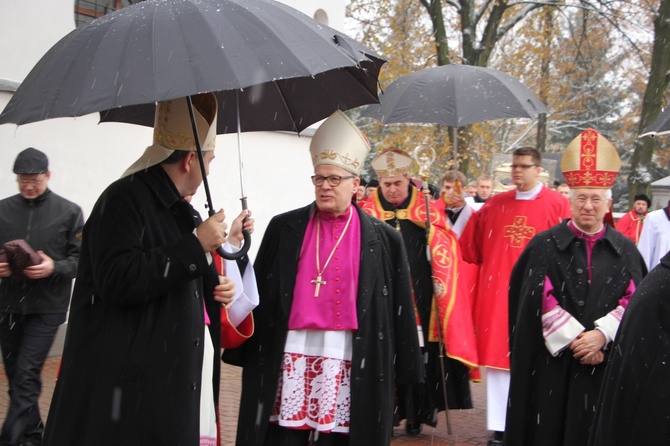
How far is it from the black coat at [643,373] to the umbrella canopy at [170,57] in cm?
137

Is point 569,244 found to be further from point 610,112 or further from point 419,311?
point 610,112

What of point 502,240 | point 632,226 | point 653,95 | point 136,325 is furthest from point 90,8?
point 653,95

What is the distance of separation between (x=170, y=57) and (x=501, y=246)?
4977 millimetres

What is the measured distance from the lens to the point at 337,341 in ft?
15.1

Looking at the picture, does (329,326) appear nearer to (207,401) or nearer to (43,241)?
(207,401)

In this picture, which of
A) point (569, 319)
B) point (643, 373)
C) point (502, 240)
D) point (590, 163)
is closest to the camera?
point (643, 373)

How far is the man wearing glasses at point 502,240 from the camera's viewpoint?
24.7 feet

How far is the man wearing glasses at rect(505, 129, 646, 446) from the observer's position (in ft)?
18.1

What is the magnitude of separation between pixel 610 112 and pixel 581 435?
40.3 meters

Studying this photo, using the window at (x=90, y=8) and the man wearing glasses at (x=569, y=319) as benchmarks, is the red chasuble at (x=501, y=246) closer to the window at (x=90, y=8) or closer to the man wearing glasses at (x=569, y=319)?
the man wearing glasses at (x=569, y=319)

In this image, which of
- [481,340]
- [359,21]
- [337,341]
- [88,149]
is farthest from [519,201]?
[359,21]

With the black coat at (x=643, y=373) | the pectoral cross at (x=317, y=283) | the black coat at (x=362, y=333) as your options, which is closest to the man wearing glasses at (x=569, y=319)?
the black coat at (x=362, y=333)

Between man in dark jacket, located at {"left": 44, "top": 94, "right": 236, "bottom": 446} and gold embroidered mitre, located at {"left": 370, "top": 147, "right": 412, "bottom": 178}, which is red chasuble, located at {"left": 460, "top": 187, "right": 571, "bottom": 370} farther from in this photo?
man in dark jacket, located at {"left": 44, "top": 94, "right": 236, "bottom": 446}

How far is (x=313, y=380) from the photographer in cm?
462
